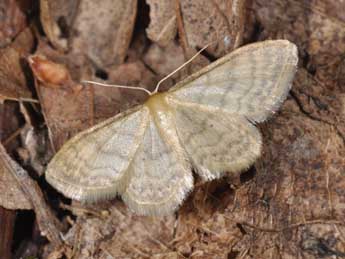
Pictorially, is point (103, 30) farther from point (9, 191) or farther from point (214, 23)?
point (9, 191)

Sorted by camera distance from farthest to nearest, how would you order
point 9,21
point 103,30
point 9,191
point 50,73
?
1. point 103,30
2. point 9,21
3. point 50,73
4. point 9,191

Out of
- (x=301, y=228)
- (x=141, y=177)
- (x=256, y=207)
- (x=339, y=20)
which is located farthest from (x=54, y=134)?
(x=339, y=20)

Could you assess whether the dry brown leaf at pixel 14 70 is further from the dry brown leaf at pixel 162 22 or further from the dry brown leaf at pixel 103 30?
the dry brown leaf at pixel 162 22

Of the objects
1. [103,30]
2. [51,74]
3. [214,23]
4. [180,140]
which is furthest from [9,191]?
[214,23]

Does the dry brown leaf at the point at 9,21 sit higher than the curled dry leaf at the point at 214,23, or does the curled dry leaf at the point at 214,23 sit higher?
the dry brown leaf at the point at 9,21

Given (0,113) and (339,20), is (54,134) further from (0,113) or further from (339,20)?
(339,20)

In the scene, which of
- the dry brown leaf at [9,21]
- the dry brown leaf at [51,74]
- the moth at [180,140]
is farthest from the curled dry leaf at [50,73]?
the moth at [180,140]

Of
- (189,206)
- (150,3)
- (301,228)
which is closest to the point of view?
(301,228)
